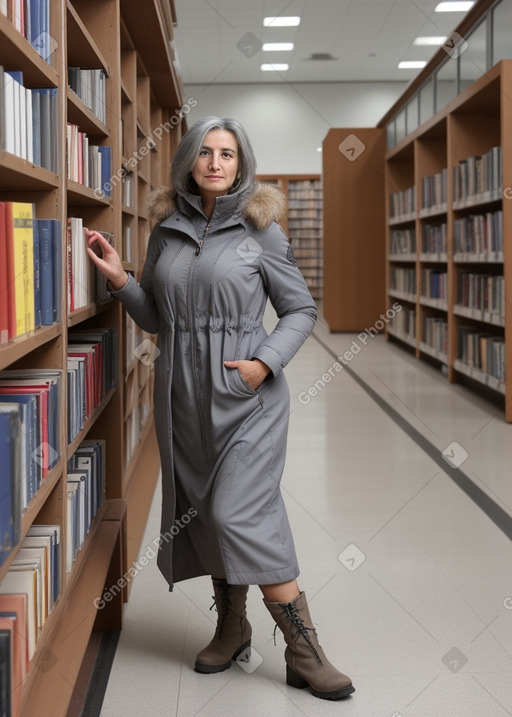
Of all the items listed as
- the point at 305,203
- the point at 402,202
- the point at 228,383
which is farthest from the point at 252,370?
the point at 305,203

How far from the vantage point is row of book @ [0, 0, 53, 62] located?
1.60 m

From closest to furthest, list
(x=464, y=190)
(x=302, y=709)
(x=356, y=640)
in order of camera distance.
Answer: (x=302, y=709), (x=356, y=640), (x=464, y=190)

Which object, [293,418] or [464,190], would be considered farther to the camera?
[464,190]

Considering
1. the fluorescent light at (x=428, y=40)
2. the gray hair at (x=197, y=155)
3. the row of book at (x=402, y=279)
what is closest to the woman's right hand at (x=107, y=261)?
the gray hair at (x=197, y=155)

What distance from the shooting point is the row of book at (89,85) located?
2.59m

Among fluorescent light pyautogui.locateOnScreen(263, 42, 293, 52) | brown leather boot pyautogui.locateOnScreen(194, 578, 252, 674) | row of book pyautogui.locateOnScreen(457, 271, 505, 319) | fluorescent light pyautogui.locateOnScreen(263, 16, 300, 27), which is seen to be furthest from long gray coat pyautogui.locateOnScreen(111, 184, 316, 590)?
fluorescent light pyautogui.locateOnScreen(263, 42, 293, 52)

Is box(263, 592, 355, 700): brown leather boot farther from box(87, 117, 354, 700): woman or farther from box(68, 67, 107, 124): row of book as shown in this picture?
box(68, 67, 107, 124): row of book

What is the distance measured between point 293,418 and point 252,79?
12.6 metres

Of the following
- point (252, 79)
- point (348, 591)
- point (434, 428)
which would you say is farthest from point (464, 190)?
point (252, 79)

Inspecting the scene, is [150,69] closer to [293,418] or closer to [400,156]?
[293,418]

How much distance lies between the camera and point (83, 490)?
2.29 m

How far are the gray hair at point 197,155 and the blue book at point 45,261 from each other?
586mm

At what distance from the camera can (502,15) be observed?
5781mm

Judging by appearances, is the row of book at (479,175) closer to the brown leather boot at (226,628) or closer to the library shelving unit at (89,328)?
the library shelving unit at (89,328)
